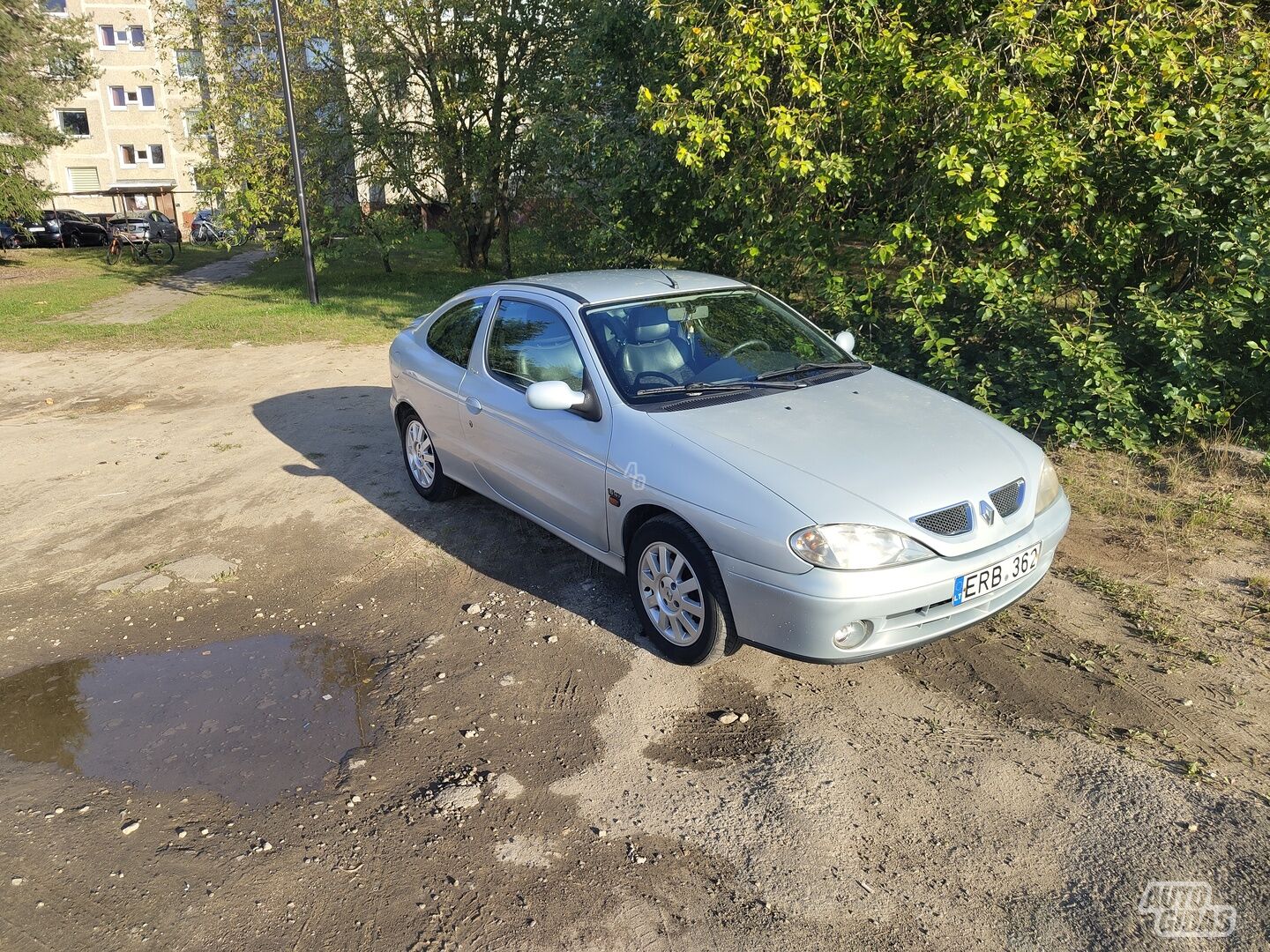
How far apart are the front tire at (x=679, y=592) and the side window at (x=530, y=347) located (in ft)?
A: 3.18

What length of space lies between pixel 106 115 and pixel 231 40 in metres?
41.6

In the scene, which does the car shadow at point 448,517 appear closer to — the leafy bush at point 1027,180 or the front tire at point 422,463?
the front tire at point 422,463

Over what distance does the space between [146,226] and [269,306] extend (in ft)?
63.9

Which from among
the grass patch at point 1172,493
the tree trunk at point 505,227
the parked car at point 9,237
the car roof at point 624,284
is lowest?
the grass patch at point 1172,493

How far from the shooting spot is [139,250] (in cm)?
2873

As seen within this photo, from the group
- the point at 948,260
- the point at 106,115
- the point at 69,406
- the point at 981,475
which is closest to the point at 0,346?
the point at 69,406

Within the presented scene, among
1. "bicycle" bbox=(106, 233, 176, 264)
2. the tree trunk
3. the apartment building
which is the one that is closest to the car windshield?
the tree trunk

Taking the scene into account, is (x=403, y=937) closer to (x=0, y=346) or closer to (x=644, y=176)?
(x=644, y=176)

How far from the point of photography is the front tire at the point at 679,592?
378 cm

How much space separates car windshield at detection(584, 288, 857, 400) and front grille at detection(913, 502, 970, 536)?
1245mm

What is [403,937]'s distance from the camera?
2.70 meters

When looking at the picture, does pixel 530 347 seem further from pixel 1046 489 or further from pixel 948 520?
pixel 1046 489

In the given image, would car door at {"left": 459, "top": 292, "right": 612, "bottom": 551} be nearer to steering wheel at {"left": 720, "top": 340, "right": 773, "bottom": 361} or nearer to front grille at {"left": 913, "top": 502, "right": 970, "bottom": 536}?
steering wheel at {"left": 720, "top": 340, "right": 773, "bottom": 361}

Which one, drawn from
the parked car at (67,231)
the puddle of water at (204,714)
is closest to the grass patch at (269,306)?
the puddle of water at (204,714)
